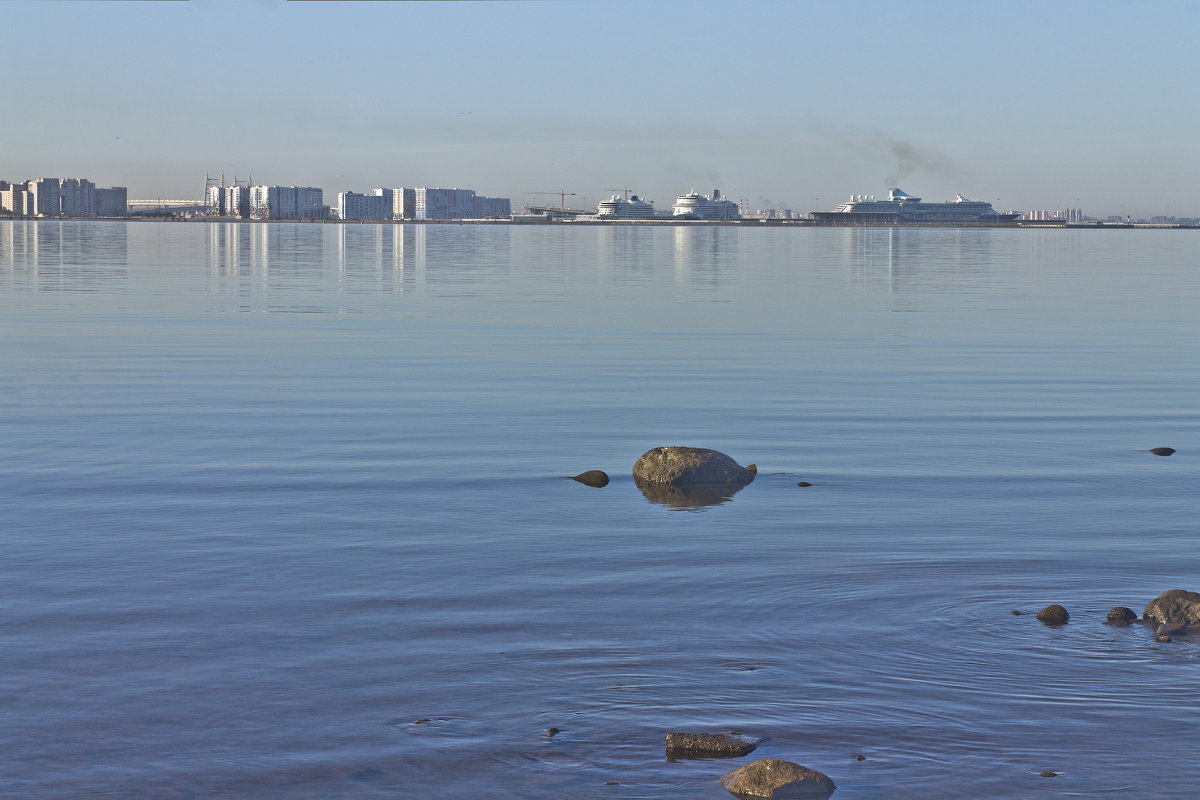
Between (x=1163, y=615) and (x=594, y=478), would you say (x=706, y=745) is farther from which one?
(x=594, y=478)

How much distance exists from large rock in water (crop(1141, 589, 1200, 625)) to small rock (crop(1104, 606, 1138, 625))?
11cm

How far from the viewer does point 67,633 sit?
9758 millimetres

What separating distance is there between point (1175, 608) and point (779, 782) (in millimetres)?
4346

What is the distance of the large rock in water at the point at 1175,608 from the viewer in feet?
32.0

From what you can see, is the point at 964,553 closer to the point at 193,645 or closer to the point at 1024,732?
the point at 1024,732

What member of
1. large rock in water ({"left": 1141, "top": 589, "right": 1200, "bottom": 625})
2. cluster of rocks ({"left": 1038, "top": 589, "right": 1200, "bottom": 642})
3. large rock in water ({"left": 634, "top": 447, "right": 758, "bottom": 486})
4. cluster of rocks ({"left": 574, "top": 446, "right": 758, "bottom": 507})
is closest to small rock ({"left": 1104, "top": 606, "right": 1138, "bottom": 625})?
cluster of rocks ({"left": 1038, "top": 589, "right": 1200, "bottom": 642})

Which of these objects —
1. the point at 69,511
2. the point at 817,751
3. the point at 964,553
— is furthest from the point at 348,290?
the point at 817,751

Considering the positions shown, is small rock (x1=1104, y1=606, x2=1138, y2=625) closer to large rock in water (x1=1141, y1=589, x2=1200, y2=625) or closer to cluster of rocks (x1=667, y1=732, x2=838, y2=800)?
large rock in water (x1=1141, y1=589, x2=1200, y2=625)

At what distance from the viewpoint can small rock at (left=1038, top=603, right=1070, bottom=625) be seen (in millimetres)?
10023

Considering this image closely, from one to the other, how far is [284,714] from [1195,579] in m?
7.76

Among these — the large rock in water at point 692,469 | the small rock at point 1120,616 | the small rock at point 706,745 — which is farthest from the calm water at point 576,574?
the large rock in water at point 692,469

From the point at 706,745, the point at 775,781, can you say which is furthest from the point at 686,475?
the point at 775,781

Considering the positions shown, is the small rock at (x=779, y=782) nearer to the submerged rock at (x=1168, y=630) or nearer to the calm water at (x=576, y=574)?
the calm water at (x=576, y=574)

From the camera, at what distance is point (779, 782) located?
700 cm
